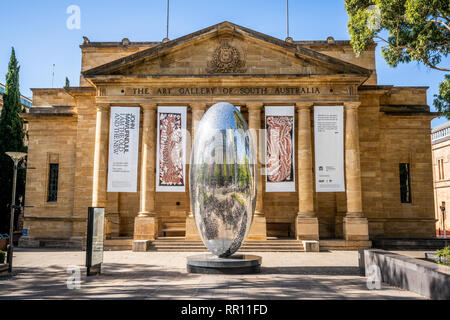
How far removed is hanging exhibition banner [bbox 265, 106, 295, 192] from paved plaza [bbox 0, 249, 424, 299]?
704cm

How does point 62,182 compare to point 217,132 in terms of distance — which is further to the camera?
point 62,182

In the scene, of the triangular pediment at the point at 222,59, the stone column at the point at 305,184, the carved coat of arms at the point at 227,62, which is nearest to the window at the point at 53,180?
the triangular pediment at the point at 222,59

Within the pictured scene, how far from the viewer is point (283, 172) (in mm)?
24422

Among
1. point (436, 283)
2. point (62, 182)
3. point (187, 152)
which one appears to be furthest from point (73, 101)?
point (436, 283)

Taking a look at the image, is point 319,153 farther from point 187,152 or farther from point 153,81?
point 153,81

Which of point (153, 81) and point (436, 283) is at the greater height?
point (153, 81)

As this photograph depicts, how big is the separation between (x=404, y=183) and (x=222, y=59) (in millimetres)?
16704

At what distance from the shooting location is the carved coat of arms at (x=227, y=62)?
2586 centimetres

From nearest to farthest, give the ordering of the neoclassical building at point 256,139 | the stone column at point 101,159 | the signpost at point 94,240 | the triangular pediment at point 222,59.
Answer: the signpost at point 94,240
the neoclassical building at point 256,139
the stone column at point 101,159
the triangular pediment at point 222,59

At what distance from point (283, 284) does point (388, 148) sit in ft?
70.0

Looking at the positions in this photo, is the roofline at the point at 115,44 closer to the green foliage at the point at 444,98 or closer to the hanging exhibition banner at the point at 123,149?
the hanging exhibition banner at the point at 123,149

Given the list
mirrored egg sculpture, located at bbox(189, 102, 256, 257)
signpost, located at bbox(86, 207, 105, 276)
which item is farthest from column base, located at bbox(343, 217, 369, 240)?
signpost, located at bbox(86, 207, 105, 276)

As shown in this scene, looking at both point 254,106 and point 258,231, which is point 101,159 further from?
point 258,231

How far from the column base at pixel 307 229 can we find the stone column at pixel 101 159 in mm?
12517
